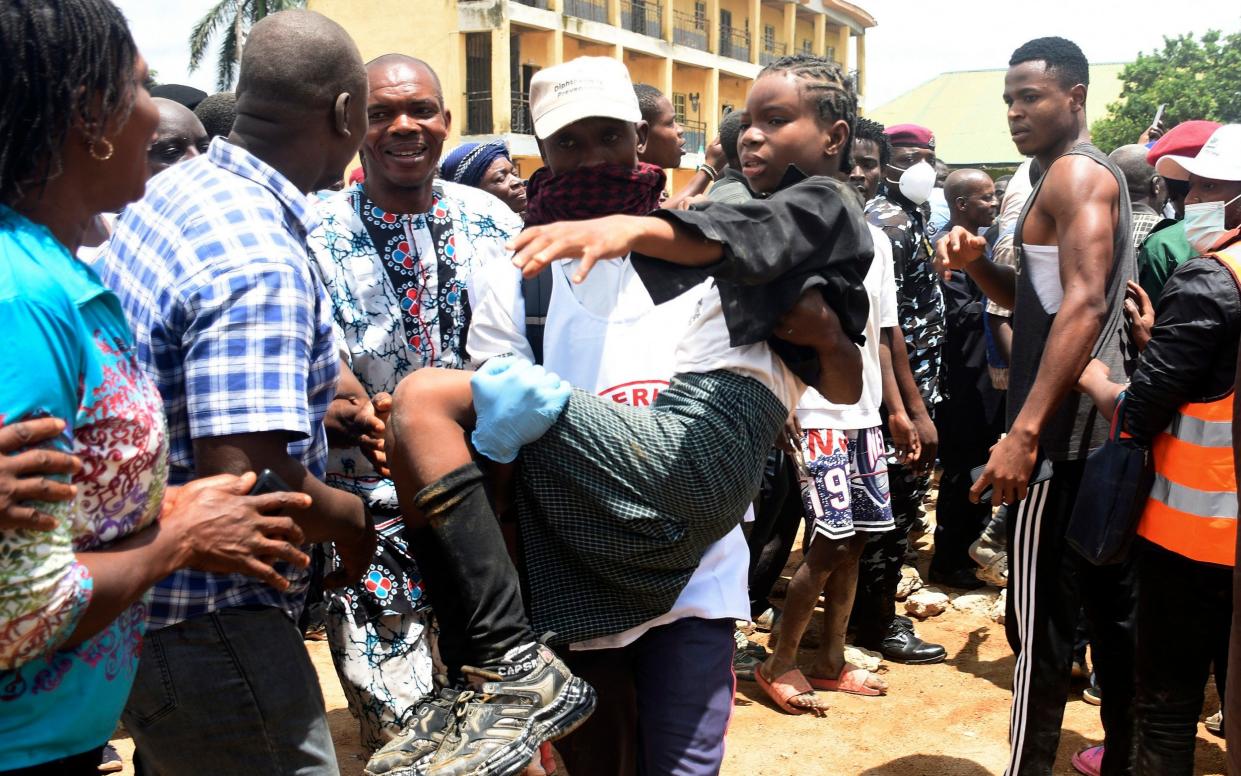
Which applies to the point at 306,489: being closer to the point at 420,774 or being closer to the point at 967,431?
the point at 420,774

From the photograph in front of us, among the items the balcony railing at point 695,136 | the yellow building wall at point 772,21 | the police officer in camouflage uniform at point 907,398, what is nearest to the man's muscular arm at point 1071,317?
the police officer in camouflage uniform at point 907,398

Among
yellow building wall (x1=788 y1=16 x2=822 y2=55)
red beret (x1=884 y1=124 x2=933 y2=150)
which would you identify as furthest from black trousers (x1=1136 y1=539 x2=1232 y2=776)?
yellow building wall (x1=788 y1=16 x2=822 y2=55)

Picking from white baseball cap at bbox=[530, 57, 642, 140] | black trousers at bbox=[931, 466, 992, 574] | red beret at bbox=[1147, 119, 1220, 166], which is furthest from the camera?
black trousers at bbox=[931, 466, 992, 574]

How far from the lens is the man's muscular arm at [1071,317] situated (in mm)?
3656

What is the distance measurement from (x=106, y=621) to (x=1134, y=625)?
3.38 metres

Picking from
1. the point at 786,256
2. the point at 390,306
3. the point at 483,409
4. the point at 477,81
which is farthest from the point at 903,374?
the point at 477,81

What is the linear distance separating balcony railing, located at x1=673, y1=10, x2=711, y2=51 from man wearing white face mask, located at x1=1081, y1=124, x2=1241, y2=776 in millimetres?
34442

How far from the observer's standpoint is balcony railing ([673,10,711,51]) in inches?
1443

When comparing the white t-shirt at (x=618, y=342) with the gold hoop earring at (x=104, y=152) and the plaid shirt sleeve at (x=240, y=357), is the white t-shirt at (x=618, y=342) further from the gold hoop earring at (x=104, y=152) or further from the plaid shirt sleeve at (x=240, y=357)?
the gold hoop earring at (x=104, y=152)

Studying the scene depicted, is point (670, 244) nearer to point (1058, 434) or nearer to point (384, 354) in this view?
point (384, 354)

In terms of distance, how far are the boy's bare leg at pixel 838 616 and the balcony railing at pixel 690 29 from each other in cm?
3283

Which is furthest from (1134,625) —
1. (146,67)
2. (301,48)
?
(146,67)

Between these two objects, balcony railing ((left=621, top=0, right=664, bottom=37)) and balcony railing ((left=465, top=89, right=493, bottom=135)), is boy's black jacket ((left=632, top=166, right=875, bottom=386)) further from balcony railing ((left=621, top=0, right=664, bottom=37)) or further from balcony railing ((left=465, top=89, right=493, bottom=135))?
balcony railing ((left=621, top=0, right=664, bottom=37))

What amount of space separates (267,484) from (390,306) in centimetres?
143
